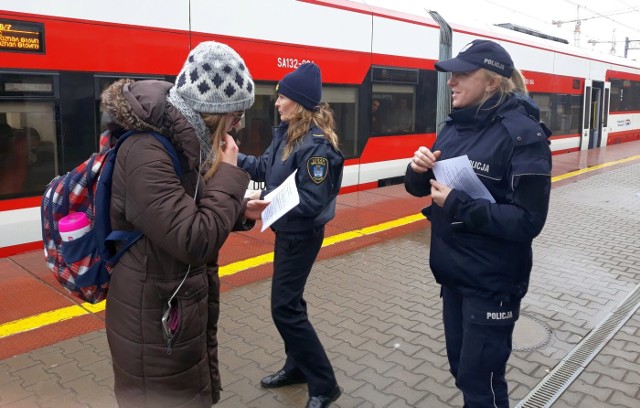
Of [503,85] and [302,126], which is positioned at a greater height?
[503,85]

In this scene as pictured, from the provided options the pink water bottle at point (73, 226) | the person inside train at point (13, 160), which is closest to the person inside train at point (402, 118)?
the person inside train at point (13, 160)

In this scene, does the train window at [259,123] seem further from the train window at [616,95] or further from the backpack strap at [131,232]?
the train window at [616,95]

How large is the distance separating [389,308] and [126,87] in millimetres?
3321

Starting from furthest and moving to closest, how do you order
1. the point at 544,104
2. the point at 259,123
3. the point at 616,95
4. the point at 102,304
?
1. the point at 616,95
2. the point at 544,104
3. the point at 259,123
4. the point at 102,304

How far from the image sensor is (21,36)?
16.3ft

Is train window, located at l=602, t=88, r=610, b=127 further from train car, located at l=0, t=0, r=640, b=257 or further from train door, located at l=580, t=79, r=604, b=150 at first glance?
train car, located at l=0, t=0, r=640, b=257

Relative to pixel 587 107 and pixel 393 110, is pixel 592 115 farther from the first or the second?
pixel 393 110

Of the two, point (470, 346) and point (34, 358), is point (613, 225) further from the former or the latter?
point (34, 358)

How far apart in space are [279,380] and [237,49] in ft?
15.9

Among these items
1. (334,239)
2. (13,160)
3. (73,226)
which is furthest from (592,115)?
(73,226)

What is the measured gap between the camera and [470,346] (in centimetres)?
226

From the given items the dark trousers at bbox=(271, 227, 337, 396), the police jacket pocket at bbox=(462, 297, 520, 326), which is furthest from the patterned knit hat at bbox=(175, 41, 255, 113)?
the police jacket pocket at bbox=(462, 297, 520, 326)

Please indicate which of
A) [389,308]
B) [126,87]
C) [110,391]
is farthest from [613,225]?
[126,87]

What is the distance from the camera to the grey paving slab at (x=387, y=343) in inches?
124
